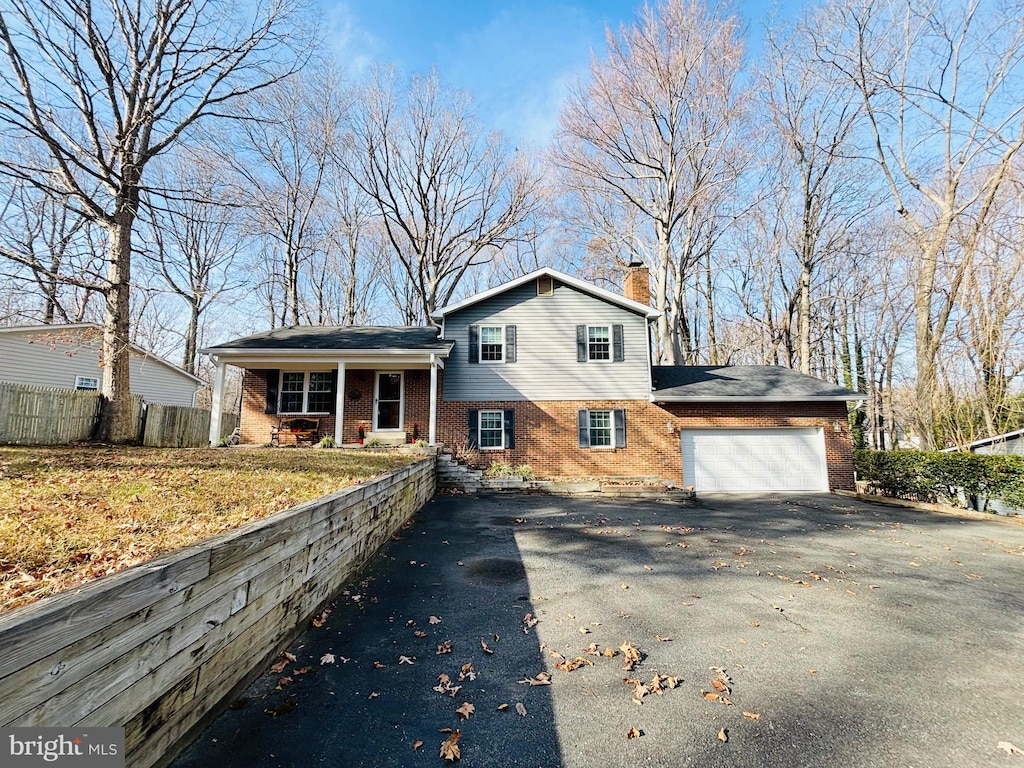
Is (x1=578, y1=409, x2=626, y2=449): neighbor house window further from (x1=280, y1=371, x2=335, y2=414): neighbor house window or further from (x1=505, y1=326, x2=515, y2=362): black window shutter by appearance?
(x1=280, y1=371, x2=335, y2=414): neighbor house window

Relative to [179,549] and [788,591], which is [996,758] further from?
[179,549]

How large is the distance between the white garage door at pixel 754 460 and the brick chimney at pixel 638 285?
4.82 meters

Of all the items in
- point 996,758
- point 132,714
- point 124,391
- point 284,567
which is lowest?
point 996,758

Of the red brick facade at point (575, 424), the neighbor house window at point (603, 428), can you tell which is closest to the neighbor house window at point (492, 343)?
the red brick facade at point (575, 424)

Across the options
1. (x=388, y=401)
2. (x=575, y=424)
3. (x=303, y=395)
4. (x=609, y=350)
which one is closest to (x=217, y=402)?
(x=303, y=395)

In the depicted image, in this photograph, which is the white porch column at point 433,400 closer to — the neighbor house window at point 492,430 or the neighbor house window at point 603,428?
the neighbor house window at point 492,430

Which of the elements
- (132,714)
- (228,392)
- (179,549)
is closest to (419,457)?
(179,549)

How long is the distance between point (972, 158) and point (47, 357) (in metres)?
30.1

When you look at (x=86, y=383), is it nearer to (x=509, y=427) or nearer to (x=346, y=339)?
(x=346, y=339)

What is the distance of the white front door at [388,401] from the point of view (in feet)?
46.4

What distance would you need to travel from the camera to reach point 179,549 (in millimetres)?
2576

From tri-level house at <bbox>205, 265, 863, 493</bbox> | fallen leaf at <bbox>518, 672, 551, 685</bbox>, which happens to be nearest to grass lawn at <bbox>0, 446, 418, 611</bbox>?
fallen leaf at <bbox>518, 672, 551, 685</bbox>

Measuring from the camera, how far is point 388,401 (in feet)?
46.8

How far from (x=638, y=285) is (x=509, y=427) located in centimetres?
664
